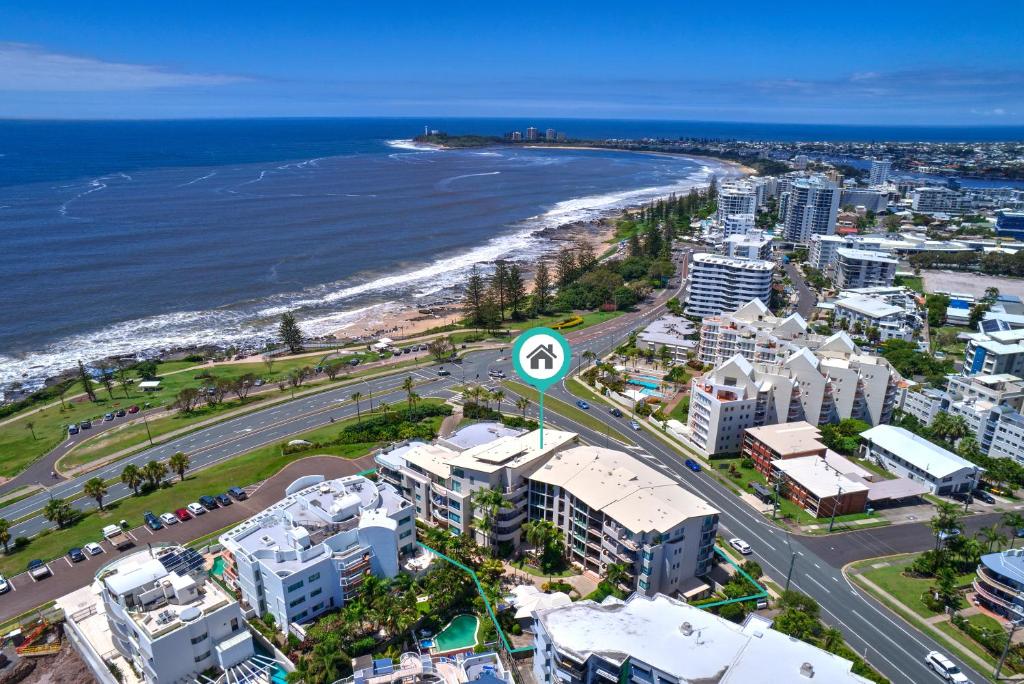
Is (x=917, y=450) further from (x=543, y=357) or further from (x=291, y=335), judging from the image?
(x=291, y=335)

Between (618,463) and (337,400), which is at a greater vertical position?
(618,463)

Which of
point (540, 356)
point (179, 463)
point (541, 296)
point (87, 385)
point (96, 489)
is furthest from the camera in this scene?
point (541, 296)

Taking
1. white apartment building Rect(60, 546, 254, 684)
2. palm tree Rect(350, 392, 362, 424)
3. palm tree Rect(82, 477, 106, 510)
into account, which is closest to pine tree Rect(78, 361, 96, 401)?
palm tree Rect(82, 477, 106, 510)

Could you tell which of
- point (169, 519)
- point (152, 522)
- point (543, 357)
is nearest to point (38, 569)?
point (152, 522)

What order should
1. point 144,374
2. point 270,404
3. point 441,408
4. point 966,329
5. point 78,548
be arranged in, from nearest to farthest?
point 78,548
point 441,408
point 270,404
point 144,374
point 966,329

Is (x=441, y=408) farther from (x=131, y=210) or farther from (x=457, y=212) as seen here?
(x=131, y=210)

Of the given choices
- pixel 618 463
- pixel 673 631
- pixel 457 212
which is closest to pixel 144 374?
pixel 618 463
